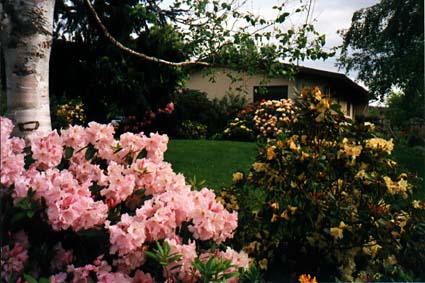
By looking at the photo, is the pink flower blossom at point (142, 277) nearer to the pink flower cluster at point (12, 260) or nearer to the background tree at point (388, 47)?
the pink flower cluster at point (12, 260)

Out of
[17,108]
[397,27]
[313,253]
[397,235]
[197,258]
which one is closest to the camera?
[197,258]

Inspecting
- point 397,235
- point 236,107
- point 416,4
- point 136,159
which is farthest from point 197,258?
point 236,107

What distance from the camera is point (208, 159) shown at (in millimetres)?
5871

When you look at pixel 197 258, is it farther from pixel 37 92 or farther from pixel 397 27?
pixel 397 27

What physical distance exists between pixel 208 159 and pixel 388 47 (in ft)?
7.40

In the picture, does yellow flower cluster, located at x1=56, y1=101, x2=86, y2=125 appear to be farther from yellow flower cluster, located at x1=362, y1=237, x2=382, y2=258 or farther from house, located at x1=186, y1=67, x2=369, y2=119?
yellow flower cluster, located at x1=362, y1=237, x2=382, y2=258

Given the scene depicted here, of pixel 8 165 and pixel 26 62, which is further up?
pixel 26 62

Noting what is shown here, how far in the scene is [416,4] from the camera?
486cm

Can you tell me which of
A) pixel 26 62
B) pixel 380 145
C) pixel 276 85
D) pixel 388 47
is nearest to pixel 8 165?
pixel 26 62

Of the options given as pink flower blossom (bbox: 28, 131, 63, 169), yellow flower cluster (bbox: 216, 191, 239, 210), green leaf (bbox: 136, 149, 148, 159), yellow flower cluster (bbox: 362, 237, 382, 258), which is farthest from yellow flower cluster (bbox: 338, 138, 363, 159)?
pink flower blossom (bbox: 28, 131, 63, 169)

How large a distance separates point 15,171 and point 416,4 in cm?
412

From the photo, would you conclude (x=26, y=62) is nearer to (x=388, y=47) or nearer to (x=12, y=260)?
(x=12, y=260)


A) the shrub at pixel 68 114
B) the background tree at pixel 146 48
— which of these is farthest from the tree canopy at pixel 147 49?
the shrub at pixel 68 114

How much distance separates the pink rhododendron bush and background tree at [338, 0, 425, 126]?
2943 millimetres
